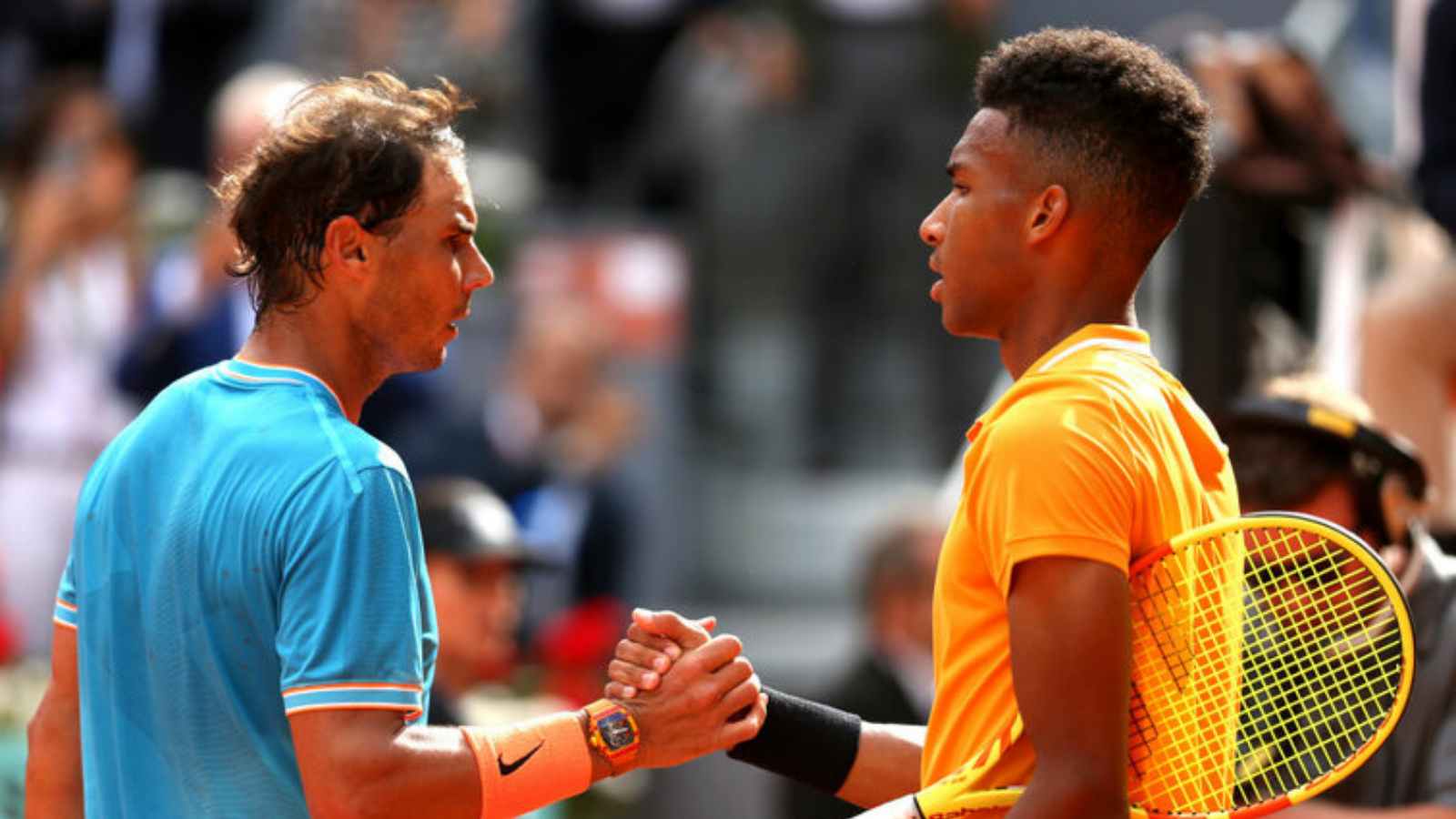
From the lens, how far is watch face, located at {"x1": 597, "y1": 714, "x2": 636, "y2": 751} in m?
2.83

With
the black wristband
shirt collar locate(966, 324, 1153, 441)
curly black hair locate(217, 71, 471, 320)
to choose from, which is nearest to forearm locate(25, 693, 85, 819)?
curly black hair locate(217, 71, 471, 320)

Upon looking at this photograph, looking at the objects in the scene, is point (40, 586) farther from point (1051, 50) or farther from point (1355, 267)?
point (1051, 50)

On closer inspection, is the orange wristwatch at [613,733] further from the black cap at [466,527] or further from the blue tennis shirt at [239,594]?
the black cap at [466,527]

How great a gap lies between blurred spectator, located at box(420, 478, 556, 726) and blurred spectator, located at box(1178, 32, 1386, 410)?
1810mm

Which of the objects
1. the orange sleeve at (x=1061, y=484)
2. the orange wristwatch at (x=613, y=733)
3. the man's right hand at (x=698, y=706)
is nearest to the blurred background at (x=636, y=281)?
the man's right hand at (x=698, y=706)

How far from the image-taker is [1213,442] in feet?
8.84

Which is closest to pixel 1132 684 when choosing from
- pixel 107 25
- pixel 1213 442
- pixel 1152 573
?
pixel 1152 573

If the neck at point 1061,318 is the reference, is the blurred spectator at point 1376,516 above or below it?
below

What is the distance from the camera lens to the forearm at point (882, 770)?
3.19 meters

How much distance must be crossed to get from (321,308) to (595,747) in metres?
0.70

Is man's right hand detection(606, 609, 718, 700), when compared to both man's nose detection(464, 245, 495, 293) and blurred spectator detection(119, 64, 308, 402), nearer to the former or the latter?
man's nose detection(464, 245, 495, 293)

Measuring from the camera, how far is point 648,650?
117 inches

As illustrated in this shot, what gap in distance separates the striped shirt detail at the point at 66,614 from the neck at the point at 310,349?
1.50 feet

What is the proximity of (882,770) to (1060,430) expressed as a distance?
928 millimetres
